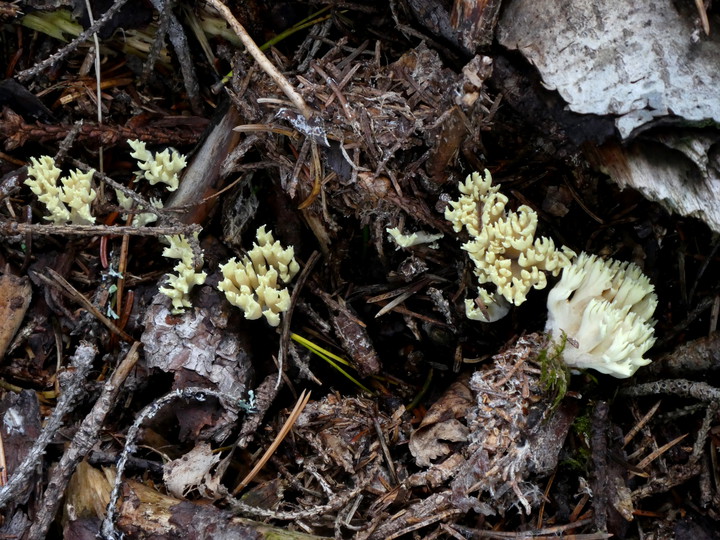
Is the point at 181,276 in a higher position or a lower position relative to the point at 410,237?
lower

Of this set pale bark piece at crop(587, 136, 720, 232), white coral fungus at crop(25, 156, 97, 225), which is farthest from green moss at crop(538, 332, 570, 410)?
white coral fungus at crop(25, 156, 97, 225)

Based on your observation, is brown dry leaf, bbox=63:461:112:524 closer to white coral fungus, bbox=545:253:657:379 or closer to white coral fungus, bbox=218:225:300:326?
white coral fungus, bbox=218:225:300:326

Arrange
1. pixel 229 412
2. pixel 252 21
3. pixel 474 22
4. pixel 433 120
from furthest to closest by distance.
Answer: pixel 252 21 → pixel 229 412 → pixel 433 120 → pixel 474 22

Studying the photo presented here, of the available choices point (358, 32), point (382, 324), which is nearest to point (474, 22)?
point (358, 32)

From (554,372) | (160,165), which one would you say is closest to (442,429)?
(554,372)

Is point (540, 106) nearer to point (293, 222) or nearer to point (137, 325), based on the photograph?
point (293, 222)

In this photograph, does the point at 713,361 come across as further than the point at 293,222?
No

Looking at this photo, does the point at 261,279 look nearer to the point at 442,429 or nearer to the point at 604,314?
the point at 442,429
